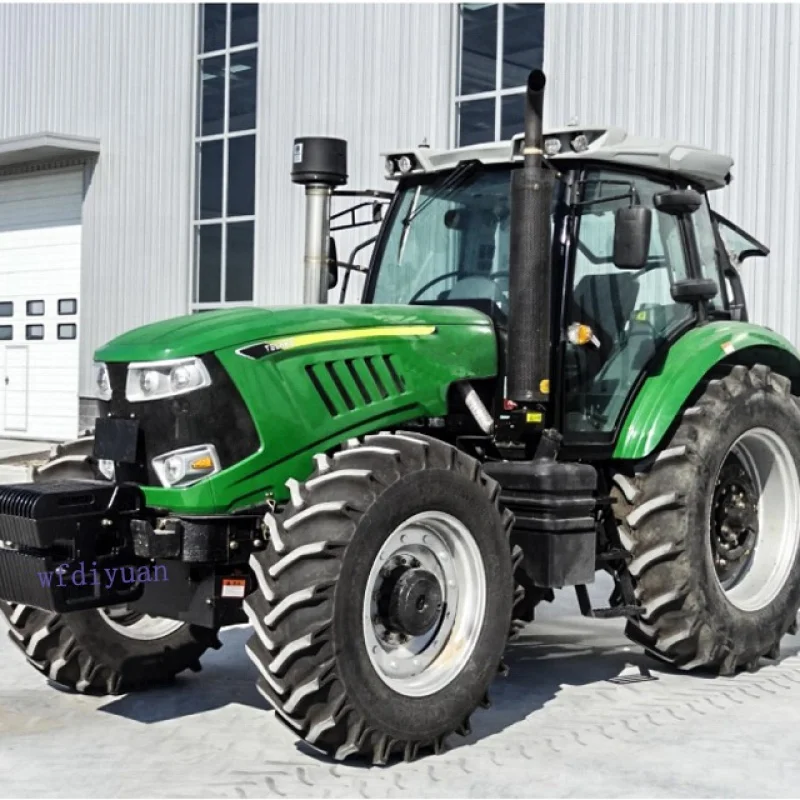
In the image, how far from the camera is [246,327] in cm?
488

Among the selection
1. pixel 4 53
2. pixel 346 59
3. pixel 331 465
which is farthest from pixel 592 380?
pixel 4 53

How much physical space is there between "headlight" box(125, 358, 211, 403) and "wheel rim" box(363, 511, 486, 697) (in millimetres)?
911

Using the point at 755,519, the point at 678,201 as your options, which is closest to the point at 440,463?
the point at 678,201

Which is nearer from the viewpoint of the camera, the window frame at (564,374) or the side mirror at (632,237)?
the side mirror at (632,237)

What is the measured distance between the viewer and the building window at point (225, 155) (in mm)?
16906

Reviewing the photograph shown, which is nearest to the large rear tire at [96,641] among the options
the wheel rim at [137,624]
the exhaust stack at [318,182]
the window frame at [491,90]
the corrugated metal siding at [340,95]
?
the wheel rim at [137,624]

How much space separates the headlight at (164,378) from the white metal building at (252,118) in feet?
26.8

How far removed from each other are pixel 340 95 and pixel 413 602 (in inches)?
462

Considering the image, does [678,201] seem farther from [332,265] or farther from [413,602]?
[413,602]

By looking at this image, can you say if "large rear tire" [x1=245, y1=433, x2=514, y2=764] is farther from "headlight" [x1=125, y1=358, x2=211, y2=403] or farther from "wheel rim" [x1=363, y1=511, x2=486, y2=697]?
"headlight" [x1=125, y1=358, x2=211, y2=403]

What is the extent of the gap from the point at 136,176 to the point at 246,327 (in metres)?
14.1

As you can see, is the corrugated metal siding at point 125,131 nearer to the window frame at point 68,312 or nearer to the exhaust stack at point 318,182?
the window frame at point 68,312

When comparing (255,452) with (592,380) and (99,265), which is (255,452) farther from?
(99,265)

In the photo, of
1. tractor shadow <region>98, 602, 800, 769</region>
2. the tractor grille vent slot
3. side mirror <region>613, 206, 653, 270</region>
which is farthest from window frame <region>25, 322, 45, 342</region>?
side mirror <region>613, 206, 653, 270</region>
